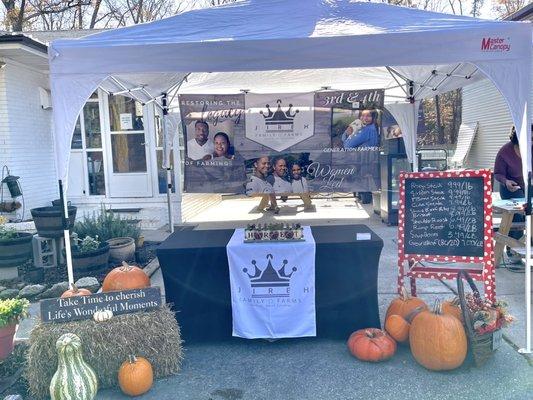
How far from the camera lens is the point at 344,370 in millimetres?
3541

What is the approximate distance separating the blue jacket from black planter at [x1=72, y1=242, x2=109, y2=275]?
3414 millimetres

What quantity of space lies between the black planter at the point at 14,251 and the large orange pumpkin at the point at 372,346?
14.2ft

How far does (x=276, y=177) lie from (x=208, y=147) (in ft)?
3.29

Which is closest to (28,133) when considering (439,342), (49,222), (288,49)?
(49,222)

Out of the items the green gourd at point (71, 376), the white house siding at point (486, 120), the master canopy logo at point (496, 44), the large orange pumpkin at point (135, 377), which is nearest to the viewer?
the green gourd at point (71, 376)

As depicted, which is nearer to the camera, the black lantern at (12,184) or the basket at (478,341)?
the basket at (478,341)

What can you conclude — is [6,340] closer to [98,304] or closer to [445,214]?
[98,304]

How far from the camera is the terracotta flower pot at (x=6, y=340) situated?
3590mm

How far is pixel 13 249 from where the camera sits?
600 cm

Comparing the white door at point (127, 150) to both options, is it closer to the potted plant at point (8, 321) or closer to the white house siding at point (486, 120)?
the potted plant at point (8, 321)

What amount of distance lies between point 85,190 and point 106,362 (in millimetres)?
6415

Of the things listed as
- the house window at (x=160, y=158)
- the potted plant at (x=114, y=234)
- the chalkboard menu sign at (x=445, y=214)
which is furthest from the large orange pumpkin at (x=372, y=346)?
the house window at (x=160, y=158)

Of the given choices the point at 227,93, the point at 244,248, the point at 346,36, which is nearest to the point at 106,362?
the point at 244,248

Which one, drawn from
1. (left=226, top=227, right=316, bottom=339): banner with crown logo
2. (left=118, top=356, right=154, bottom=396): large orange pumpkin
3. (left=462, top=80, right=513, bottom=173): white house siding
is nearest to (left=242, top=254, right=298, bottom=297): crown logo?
(left=226, top=227, right=316, bottom=339): banner with crown logo
